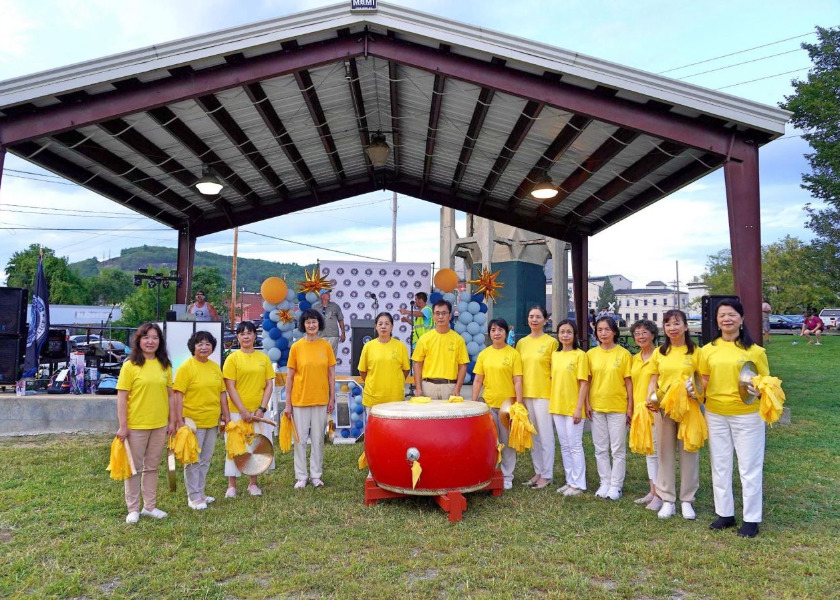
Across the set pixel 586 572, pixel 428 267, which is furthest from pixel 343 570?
pixel 428 267

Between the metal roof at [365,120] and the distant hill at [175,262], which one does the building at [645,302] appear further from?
the metal roof at [365,120]

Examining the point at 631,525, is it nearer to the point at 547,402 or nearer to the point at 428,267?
the point at 547,402

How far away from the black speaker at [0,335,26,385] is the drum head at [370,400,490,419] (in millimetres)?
5893

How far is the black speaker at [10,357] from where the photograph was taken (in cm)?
799

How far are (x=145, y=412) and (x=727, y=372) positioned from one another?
4.12 m

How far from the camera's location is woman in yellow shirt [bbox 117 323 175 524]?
4352 millimetres

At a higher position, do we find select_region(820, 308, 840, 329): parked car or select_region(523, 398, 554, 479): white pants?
select_region(820, 308, 840, 329): parked car

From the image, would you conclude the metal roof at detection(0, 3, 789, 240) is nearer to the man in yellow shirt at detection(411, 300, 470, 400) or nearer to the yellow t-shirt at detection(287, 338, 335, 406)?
the man in yellow shirt at detection(411, 300, 470, 400)

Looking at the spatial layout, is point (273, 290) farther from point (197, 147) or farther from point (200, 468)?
point (200, 468)

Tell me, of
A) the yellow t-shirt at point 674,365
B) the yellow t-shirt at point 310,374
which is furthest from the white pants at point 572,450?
the yellow t-shirt at point 310,374

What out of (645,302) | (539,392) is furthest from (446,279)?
(645,302)

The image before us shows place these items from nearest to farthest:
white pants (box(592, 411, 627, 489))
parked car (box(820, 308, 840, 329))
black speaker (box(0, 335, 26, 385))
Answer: white pants (box(592, 411, 627, 489)), black speaker (box(0, 335, 26, 385)), parked car (box(820, 308, 840, 329))

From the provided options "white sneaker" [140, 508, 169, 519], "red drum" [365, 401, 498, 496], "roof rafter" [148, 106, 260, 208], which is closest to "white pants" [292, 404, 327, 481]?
"red drum" [365, 401, 498, 496]

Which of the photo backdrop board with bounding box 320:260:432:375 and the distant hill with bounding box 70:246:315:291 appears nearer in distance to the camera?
the photo backdrop board with bounding box 320:260:432:375
